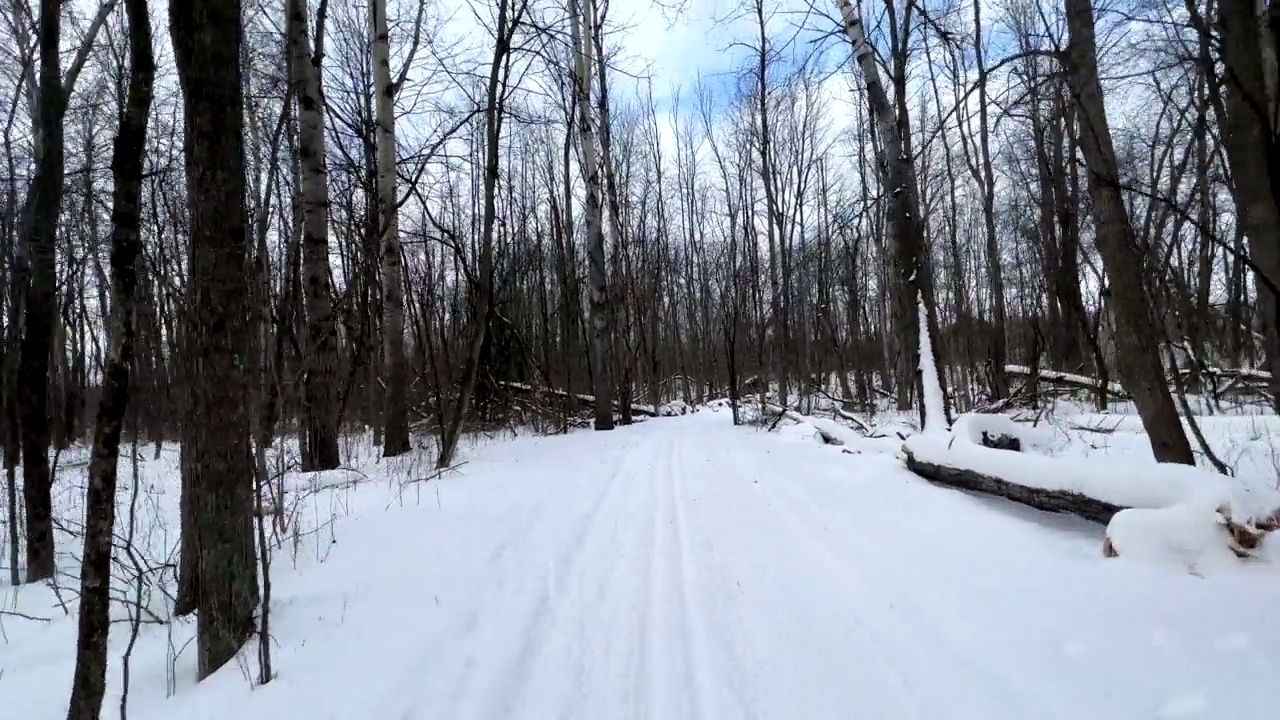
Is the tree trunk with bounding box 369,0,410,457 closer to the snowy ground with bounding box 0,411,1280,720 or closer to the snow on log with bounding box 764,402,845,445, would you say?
the snowy ground with bounding box 0,411,1280,720

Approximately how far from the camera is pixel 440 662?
2676mm

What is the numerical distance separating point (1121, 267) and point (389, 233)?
31.3 ft

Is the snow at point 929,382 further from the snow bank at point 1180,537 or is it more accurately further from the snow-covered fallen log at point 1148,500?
the snow bank at point 1180,537

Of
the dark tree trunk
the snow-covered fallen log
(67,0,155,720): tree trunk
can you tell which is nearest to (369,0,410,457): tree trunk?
the dark tree trunk

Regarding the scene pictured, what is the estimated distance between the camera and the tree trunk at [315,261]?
8.30 meters

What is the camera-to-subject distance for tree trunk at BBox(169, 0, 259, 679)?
102 inches

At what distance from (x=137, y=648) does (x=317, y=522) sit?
2293 mm

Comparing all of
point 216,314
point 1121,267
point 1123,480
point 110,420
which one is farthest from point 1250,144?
point 110,420

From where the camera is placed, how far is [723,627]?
9.70 ft

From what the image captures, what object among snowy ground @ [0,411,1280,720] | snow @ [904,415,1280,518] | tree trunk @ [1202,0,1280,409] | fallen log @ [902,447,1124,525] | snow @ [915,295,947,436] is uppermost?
tree trunk @ [1202,0,1280,409]

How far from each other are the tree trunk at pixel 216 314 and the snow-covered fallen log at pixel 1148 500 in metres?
4.46

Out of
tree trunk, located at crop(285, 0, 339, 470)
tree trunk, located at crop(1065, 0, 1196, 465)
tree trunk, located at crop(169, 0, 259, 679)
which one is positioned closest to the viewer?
tree trunk, located at crop(169, 0, 259, 679)

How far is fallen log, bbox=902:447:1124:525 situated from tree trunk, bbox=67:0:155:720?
507 cm

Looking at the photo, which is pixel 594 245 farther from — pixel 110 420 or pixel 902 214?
pixel 110 420
